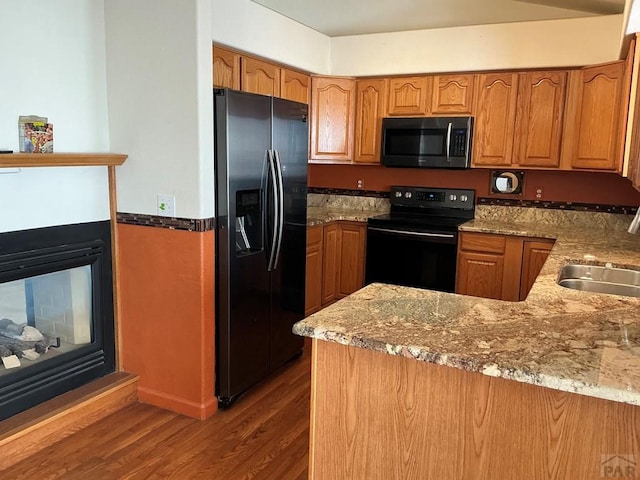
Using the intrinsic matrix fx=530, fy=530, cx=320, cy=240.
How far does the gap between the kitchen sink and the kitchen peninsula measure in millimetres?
836

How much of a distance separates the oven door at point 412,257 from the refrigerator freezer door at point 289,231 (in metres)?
0.94

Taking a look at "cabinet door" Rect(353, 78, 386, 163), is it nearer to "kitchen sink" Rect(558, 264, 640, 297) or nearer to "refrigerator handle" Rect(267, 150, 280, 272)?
"refrigerator handle" Rect(267, 150, 280, 272)

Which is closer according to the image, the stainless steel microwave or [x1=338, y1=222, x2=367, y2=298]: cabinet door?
the stainless steel microwave

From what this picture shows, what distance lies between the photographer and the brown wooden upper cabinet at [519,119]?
394 centimetres

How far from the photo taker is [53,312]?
291 cm

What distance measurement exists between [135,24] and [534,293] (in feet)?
7.85

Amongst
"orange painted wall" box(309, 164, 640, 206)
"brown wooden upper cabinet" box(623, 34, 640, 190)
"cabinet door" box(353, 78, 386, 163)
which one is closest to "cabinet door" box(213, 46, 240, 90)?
"cabinet door" box(353, 78, 386, 163)

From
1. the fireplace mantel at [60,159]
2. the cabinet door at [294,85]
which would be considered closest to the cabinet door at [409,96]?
the cabinet door at [294,85]

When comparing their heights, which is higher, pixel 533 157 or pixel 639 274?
pixel 533 157

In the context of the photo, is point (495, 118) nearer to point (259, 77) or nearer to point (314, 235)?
point (314, 235)

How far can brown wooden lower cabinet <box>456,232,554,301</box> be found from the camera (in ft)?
12.9

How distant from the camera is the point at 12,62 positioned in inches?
98.0

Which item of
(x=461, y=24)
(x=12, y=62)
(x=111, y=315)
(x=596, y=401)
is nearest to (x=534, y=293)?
(x=596, y=401)

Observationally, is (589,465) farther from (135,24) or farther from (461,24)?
(461,24)
